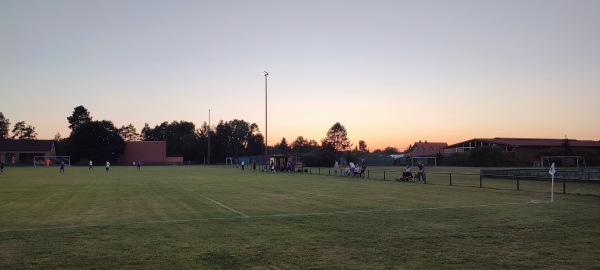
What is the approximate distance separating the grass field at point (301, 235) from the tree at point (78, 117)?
133377mm

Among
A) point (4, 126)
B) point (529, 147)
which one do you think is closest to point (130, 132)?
point (4, 126)

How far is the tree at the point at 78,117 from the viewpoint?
455ft

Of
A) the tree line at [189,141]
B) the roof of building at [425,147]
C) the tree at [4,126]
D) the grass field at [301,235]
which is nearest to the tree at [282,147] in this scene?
the tree line at [189,141]

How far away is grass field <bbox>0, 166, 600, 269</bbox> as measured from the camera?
7.98 metres

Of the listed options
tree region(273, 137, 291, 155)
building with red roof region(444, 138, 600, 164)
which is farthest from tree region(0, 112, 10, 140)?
building with red roof region(444, 138, 600, 164)

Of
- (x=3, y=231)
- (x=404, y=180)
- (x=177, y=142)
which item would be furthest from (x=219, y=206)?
(x=177, y=142)

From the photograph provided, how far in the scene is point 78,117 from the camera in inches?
5482

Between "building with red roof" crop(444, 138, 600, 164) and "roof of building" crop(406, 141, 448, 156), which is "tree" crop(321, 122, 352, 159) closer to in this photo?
"roof of building" crop(406, 141, 448, 156)

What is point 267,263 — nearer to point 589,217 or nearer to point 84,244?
point 84,244

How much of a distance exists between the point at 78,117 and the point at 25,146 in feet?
94.2

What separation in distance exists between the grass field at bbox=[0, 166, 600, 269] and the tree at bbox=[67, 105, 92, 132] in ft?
438

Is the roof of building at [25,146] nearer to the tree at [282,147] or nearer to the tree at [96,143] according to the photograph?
the tree at [96,143]

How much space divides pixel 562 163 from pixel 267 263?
82.1 metres

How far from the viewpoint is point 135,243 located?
31.9ft
